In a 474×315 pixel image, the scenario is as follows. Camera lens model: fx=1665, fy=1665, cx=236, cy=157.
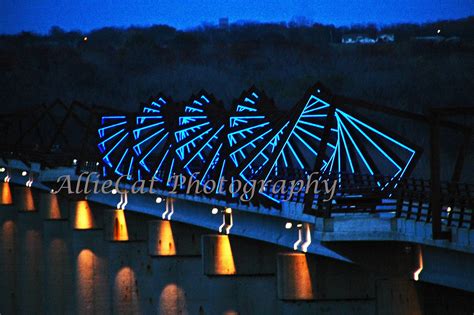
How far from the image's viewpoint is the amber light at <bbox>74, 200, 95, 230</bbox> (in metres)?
76.2

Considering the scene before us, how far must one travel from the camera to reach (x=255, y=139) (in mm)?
50062

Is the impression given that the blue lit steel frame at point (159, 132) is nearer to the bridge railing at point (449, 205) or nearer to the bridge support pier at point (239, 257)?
the bridge support pier at point (239, 257)

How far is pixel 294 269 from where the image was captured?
142 feet

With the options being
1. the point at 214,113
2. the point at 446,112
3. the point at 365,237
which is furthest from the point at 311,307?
the point at 214,113

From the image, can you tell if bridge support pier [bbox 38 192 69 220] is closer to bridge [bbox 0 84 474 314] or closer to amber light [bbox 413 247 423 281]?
bridge [bbox 0 84 474 314]

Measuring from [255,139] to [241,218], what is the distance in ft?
7.93

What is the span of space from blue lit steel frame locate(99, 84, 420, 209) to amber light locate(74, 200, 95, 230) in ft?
10.4

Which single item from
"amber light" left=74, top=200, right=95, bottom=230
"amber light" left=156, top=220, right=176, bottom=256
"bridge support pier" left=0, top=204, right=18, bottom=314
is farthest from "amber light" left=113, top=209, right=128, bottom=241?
"bridge support pier" left=0, top=204, right=18, bottom=314

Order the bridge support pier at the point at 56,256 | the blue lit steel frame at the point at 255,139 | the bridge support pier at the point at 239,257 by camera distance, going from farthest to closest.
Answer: the bridge support pier at the point at 56,256
the bridge support pier at the point at 239,257
the blue lit steel frame at the point at 255,139

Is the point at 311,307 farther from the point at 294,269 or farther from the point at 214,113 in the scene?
the point at 214,113

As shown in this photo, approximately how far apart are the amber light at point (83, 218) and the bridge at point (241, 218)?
0.31 ft

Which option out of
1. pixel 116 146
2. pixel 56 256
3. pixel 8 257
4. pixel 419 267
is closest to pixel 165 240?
pixel 116 146

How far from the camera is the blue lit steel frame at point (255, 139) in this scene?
139 ft

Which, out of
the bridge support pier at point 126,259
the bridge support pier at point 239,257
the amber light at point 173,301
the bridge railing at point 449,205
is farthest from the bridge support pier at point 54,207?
the bridge railing at point 449,205
